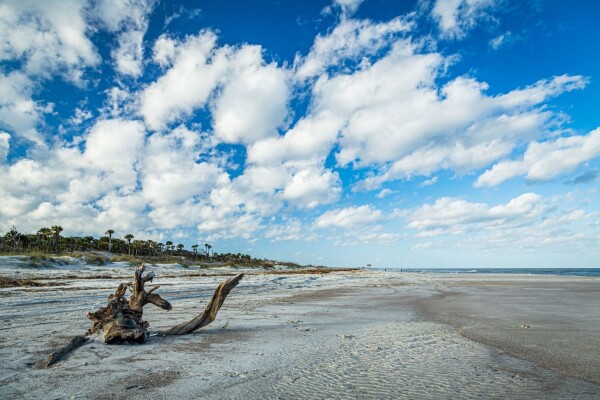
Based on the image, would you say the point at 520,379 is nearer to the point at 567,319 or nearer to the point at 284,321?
the point at 284,321

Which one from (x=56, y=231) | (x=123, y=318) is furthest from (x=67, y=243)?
(x=123, y=318)

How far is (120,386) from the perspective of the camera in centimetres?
432

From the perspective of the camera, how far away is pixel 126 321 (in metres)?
6.86

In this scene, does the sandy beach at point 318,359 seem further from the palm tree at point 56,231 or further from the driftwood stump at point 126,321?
the palm tree at point 56,231

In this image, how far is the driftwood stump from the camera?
6.21 meters

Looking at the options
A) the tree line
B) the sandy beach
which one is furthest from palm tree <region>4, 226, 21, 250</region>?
the sandy beach

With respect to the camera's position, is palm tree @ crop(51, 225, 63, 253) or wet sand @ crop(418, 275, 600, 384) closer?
wet sand @ crop(418, 275, 600, 384)

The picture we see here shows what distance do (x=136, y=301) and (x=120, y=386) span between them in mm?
4021

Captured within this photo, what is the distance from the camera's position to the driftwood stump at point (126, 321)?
6.21 meters

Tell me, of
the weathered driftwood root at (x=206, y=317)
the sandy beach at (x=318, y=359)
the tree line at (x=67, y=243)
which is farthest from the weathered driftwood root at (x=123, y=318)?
the tree line at (x=67, y=243)

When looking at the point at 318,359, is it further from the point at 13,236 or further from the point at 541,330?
the point at 13,236

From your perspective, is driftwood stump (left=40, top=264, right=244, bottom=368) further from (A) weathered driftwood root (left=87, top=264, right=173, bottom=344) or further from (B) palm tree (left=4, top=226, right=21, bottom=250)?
(B) palm tree (left=4, top=226, right=21, bottom=250)

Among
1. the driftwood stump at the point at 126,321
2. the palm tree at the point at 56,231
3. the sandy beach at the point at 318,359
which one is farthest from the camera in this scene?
the palm tree at the point at 56,231

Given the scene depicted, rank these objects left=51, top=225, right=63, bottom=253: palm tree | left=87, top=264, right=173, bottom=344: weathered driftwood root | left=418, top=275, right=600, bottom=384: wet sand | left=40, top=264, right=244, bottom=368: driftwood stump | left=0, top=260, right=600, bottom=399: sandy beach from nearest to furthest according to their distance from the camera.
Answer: left=0, top=260, right=600, bottom=399: sandy beach → left=418, top=275, right=600, bottom=384: wet sand → left=40, top=264, right=244, bottom=368: driftwood stump → left=87, top=264, right=173, bottom=344: weathered driftwood root → left=51, top=225, right=63, bottom=253: palm tree
